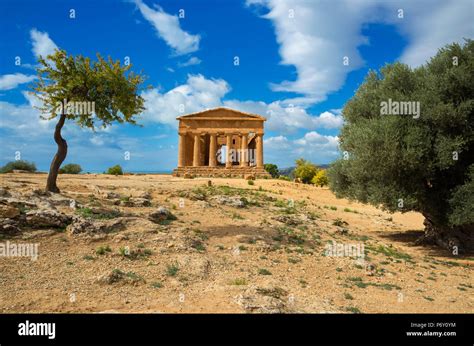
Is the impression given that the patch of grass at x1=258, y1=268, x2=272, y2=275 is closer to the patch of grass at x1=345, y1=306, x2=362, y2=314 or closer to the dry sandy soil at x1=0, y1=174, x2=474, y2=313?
the dry sandy soil at x1=0, y1=174, x2=474, y2=313

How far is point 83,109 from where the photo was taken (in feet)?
53.1

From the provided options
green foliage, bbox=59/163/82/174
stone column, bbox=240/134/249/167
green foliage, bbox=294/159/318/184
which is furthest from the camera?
green foliage, bbox=294/159/318/184

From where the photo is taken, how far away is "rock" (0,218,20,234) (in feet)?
35.8

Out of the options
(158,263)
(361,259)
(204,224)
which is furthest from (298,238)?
(158,263)

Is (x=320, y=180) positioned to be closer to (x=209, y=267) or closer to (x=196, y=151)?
(x=196, y=151)

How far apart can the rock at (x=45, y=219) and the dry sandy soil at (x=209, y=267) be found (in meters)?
0.17

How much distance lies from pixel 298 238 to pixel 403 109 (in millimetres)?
7687

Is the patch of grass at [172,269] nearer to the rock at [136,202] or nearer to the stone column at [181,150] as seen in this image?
the rock at [136,202]

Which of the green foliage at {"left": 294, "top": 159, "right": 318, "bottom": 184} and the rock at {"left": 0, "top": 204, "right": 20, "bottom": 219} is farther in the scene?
the green foliage at {"left": 294, "top": 159, "right": 318, "bottom": 184}

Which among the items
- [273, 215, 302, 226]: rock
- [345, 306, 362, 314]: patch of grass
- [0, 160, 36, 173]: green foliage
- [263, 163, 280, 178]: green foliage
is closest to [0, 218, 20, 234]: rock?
[345, 306, 362, 314]: patch of grass

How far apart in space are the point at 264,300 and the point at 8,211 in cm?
996

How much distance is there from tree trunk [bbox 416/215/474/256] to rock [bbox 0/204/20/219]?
729 inches
